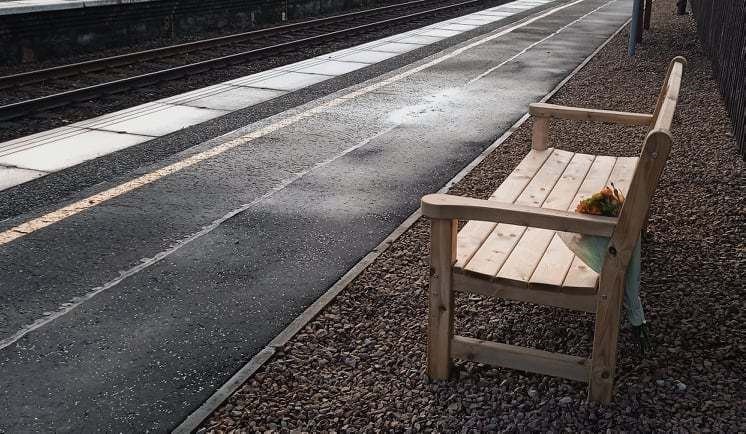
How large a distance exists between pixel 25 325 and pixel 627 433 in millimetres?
3341

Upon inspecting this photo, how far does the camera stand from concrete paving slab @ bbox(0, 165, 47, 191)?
6.88 metres

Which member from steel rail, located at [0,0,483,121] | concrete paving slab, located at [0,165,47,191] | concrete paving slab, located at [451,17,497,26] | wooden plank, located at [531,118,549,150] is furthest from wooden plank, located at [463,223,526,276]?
concrete paving slab, located at [451,17,497,26]

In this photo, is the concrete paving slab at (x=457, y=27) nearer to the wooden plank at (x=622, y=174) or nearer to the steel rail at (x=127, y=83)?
the steel rail at (x=127, y=83)

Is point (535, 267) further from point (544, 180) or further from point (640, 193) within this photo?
point (544, 180)

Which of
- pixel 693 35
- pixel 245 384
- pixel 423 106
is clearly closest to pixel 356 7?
pixel 693 35

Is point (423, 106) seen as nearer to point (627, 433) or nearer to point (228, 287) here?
point (228, 287)

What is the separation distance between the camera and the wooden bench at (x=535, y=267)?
3.15 m

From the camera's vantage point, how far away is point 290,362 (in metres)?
3.96

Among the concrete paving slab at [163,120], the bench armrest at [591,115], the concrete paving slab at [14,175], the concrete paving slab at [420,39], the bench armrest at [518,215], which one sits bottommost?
the concrete paving slab at [420,39]

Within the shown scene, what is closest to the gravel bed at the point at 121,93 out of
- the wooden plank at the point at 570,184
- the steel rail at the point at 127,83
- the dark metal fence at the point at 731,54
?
the steel rail at the point at 127,83

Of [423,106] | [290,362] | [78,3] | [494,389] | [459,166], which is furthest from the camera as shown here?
[78,3]

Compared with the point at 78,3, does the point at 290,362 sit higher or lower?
lower

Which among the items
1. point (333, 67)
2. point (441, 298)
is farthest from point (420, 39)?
point (441, 298)

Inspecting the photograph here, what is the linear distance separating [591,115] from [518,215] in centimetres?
219
